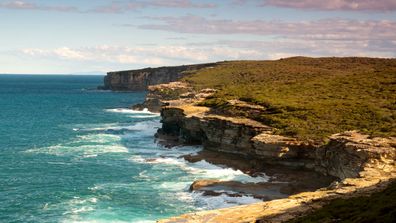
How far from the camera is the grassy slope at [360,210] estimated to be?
25.0m

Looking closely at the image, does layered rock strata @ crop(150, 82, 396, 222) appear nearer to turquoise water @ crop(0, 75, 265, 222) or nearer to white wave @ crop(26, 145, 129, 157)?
turquoise water @ crop(0, 75, 265, 222)

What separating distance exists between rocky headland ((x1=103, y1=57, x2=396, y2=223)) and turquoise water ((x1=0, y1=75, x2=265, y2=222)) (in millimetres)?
3086

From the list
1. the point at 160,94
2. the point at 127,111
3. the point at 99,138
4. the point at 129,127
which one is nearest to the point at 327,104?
the point at 99,138

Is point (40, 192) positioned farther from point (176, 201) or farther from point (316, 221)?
point (316, 221)

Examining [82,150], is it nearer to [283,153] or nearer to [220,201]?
[283,153]

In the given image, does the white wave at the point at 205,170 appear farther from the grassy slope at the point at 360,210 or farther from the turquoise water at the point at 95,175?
the grassy slope at the point at 360,210

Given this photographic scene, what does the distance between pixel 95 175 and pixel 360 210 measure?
140 feet

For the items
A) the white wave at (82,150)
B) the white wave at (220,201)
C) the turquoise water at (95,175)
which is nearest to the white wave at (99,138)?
the turquoise water at (95,175)

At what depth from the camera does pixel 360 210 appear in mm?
28578

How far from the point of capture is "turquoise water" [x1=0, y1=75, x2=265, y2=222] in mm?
49531

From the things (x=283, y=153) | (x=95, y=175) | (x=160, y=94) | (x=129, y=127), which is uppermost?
(x=160, y=94)

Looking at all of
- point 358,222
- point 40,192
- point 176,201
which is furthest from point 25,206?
point 358,222

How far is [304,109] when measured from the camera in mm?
74875

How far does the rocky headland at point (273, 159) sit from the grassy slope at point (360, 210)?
2103 millimetres
